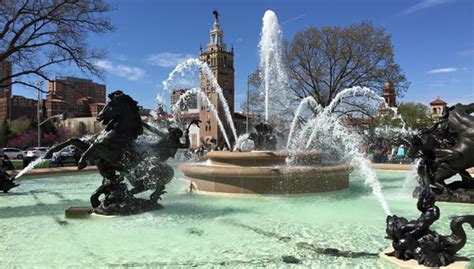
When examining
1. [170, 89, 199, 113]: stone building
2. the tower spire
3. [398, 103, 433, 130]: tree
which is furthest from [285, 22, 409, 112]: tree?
the tower spire

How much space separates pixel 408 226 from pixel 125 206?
5175 mm

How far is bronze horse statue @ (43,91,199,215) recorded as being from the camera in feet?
25.6

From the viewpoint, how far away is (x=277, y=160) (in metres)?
10.8

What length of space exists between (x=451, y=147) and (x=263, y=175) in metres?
4.23

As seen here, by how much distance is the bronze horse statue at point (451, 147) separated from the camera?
8.70m

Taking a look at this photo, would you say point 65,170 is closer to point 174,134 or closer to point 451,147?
point 174,134

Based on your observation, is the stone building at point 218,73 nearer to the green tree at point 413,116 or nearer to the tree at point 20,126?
the green tree at point 413,116

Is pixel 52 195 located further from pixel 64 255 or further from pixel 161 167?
pixel 64 255

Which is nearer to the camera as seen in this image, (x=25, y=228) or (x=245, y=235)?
(x=245, y=235)

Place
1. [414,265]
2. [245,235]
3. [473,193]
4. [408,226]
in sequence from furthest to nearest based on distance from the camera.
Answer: [473,193]
[245,235]
[408,226]
[414,265]

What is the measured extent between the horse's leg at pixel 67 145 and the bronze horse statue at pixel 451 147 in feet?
22.1

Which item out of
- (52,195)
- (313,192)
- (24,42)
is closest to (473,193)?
(313,192)

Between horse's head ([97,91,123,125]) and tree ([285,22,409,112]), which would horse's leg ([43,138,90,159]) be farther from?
tree ([285,22,409,112])

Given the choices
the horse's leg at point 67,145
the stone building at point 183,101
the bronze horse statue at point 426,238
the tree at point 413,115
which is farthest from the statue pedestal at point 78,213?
the tree at point 413,115
